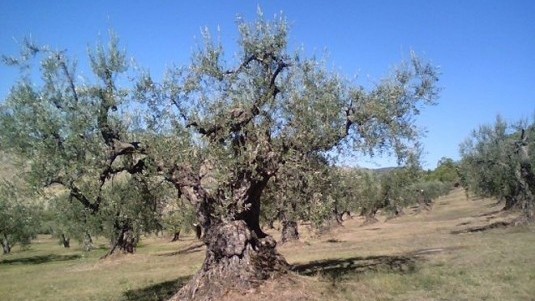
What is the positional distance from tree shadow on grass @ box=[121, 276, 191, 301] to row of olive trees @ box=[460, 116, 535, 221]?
116ft

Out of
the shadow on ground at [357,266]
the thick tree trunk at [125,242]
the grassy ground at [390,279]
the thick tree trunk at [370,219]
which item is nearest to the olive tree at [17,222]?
the thick tree trunk at [125,242]

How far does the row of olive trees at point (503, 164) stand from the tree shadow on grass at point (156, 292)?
35424 mm

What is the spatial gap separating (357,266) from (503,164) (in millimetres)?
33060

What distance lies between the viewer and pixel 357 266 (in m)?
29.7

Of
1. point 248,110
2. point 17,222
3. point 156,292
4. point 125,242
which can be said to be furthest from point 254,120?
point 17,222

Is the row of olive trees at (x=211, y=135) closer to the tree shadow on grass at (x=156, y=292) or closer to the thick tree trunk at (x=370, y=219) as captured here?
the tree shadow on grass at (x=156, y=292)

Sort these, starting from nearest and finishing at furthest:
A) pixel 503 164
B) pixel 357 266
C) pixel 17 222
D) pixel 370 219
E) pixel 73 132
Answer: pixel 73 132 < pixel 357 266 < pixel 503 164 < pixel 17 222 < pixel 370 219

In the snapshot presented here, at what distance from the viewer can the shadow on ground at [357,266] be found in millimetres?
26672

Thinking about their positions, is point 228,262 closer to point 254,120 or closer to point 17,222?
point 254,120

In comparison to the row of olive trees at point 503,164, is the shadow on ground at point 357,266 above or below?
below

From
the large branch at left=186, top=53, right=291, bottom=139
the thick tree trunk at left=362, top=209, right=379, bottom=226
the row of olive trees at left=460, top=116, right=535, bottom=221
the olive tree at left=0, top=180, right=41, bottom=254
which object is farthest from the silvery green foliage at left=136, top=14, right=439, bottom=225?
the thick tree trunk at left=362, top=209, right=379, bottom=226

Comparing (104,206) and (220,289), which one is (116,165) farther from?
(220,289)

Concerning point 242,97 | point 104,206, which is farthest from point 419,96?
point 104,206

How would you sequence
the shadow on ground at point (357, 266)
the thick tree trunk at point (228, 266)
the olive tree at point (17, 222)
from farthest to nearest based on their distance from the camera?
the olive tree at point (17, 222) < the shadow on ground at point (357, 266) < the thick tree trunk at point (228, 266)
